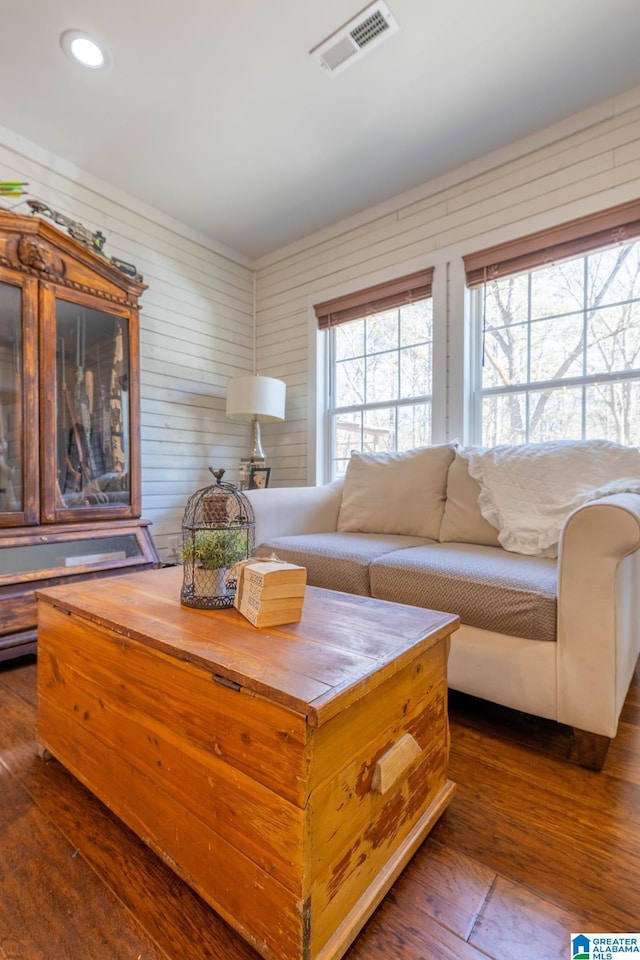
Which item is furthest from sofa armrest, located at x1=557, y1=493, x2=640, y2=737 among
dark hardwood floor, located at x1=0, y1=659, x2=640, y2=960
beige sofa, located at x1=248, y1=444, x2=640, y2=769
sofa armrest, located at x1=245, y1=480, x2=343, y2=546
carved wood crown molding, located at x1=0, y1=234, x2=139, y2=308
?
carved wood crown molding, located at x1=0, y1=234, x2=139, y2=308

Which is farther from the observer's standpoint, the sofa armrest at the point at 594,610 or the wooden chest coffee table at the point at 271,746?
the sofa armrest at the point at 594,610

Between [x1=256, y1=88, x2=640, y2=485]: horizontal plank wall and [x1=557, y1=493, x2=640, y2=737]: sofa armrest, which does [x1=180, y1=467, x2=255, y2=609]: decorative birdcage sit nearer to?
[x1=557, y1=493, x2=640, y2=737]: sofa armrest

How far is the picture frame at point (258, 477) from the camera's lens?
3050 millimetres

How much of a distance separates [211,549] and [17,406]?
1.55 meters


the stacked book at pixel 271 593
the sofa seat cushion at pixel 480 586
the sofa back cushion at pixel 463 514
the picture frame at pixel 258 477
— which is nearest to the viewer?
the stacked book at pixel 271 593

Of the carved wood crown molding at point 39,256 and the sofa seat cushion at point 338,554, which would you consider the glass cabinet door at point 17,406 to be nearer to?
the carved wood crown molding at point 39,256

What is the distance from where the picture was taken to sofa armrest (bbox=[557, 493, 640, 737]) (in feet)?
3.65

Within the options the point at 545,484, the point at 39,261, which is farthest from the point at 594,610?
the point at 39,261

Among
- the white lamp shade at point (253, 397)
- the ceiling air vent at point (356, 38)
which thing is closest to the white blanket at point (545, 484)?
the white lamp shade at point (253, 397)

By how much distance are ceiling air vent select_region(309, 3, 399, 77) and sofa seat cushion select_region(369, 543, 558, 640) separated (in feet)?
6.70

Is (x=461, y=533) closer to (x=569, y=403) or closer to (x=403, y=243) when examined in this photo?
(x=569, y=403)

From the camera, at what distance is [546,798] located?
3.50 feet

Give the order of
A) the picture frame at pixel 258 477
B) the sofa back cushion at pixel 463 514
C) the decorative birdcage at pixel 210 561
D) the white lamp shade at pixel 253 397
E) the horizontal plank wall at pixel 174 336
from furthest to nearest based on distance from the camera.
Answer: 1. the picture frame at pixel 258 477
2. the white lamp shade at pixel 253 397
3. the horizontal plank wall at pixel 174 336
4. the sofa back cushion at pixel 463 514
5. the decorative birdcage at pixel 210 561

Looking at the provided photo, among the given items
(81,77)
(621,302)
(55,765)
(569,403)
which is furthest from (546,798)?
(81,77)
